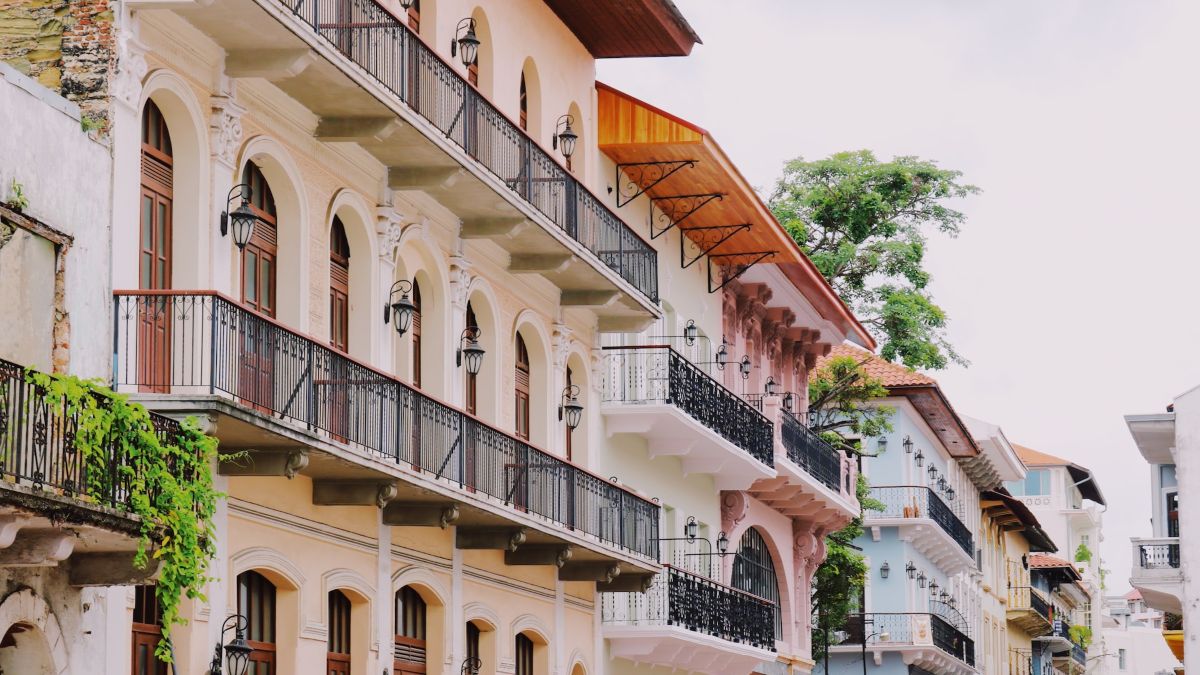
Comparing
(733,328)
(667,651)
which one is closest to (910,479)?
(733,328)

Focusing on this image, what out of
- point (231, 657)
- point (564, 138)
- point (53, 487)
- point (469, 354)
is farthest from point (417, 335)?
point (53, 487)

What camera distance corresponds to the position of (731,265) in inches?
1460

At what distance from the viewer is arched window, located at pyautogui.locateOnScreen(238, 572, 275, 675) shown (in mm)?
19203

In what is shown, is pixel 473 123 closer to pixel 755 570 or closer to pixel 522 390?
pixel 522 390

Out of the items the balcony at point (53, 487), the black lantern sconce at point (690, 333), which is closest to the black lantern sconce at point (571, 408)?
the black lantern sconce at point (690, 333)

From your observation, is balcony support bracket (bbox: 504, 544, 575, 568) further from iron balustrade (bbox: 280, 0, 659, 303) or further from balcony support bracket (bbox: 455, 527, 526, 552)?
iron balustrade (bbox: 280, 0, 659, 303)

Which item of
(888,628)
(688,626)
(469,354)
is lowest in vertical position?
(688,626)

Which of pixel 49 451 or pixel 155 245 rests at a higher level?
pixel 155 245

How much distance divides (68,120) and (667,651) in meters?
17.1

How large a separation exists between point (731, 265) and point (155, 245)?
20.0m

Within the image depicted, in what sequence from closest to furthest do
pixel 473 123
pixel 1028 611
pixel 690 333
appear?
pixel 473 123
pixel 690 333
pixel 1028 611

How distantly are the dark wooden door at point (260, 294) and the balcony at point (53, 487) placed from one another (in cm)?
219

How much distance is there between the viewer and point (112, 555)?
15.5 metres

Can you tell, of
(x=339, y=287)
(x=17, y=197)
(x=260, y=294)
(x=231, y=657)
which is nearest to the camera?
(x=17, y=197)
